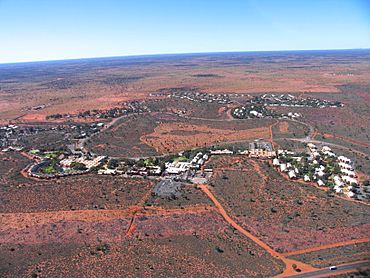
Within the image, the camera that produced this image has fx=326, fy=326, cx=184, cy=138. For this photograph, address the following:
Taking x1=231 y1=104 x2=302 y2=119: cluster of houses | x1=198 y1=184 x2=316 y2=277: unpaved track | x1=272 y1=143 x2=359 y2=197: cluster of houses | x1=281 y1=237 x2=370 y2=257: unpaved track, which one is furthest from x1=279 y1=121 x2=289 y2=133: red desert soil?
x1=281 y1=237 x2=370 y2=257: unpaved track

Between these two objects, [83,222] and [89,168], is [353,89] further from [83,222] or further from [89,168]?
[83,222]

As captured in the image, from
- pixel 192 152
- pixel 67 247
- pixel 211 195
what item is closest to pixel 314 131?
pixel 192 152

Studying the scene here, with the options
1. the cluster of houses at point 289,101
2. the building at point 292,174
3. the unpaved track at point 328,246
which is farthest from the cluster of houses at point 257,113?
the unpaved track at point 328,246

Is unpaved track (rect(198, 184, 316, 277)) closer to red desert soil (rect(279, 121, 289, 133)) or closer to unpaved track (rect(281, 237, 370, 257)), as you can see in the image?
unpaved track (rect(281, 237, 370, 257))

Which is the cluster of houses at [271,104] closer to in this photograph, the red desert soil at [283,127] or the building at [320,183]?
the red desert soil at [283,127]

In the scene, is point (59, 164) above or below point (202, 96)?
below

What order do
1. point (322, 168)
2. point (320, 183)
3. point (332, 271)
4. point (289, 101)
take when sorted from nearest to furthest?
point (332, 271), point (320, 183), point (322, 168), point (289, 101)

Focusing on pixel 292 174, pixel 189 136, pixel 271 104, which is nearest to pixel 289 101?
pixel 271 104

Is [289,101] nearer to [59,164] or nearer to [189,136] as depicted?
[189,136]
